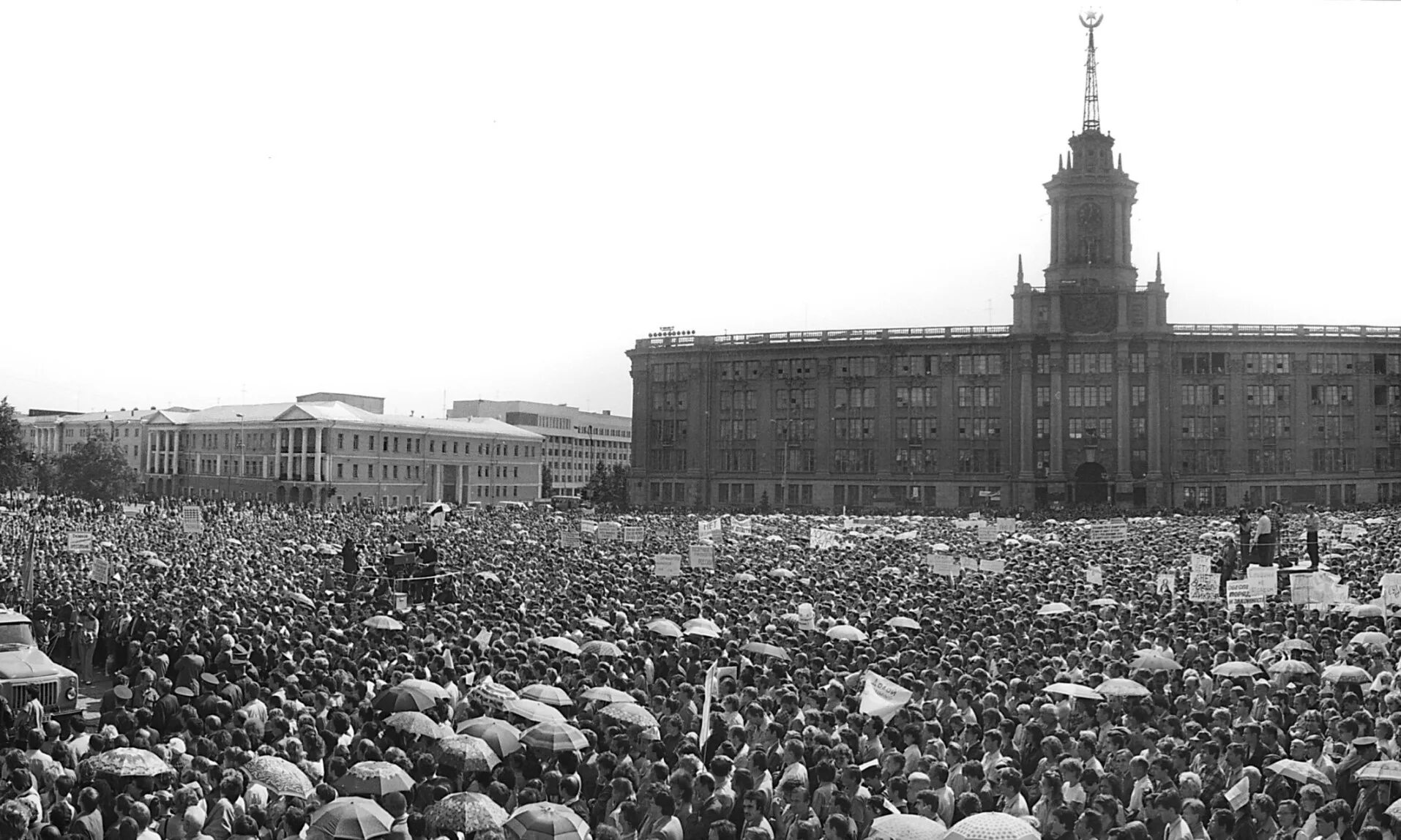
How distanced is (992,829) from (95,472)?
110665mm

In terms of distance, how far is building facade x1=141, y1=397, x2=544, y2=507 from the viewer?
115 m

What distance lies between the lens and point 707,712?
14.2 metres

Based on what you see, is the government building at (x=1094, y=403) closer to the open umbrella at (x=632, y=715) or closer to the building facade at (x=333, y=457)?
the building facade at (x=333, y=457)

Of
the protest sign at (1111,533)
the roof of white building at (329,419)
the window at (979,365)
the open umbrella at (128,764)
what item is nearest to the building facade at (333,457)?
the roof of white building at (329,419)

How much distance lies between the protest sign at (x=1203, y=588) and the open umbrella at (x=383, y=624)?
15697 millimetres

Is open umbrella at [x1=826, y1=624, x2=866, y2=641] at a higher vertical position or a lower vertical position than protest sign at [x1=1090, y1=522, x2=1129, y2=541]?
lower

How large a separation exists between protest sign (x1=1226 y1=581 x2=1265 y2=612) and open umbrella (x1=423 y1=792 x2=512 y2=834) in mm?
19094

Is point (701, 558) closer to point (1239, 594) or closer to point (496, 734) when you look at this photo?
point (1239, 594)

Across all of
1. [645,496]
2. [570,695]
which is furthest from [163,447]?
[570,695]

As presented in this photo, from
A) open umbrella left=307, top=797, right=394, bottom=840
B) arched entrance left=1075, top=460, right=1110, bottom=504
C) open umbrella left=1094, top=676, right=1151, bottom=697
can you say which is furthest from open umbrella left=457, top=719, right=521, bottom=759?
arched entrance left=1075, top=460, right=1110, bottom=504

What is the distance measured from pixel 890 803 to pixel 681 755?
2.26 m

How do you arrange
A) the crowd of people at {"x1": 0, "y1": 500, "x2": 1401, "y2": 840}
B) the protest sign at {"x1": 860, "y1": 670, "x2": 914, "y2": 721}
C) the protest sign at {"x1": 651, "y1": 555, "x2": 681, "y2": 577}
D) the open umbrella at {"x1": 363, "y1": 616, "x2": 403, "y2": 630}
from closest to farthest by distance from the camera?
the crowd of people at {"x1": 0, "y1": 500, "x2": 1401, "y2": 840} < the protest sign at {"x1": 860, "y1": 670, "x2": 914, "y2": 721} < the open umbrella at {"x1": 363, "y1": 616, "x2": 403, "y2": 630} < the protest sign at {"x1": 651, "y1": 555, "x2": 681, "y2": 577}

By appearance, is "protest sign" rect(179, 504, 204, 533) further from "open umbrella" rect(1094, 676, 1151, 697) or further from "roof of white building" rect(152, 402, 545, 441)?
"roof of white building" rect(152, 402, 545, 441)

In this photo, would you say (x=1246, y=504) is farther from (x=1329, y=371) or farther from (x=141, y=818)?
(x=141, y=818)
